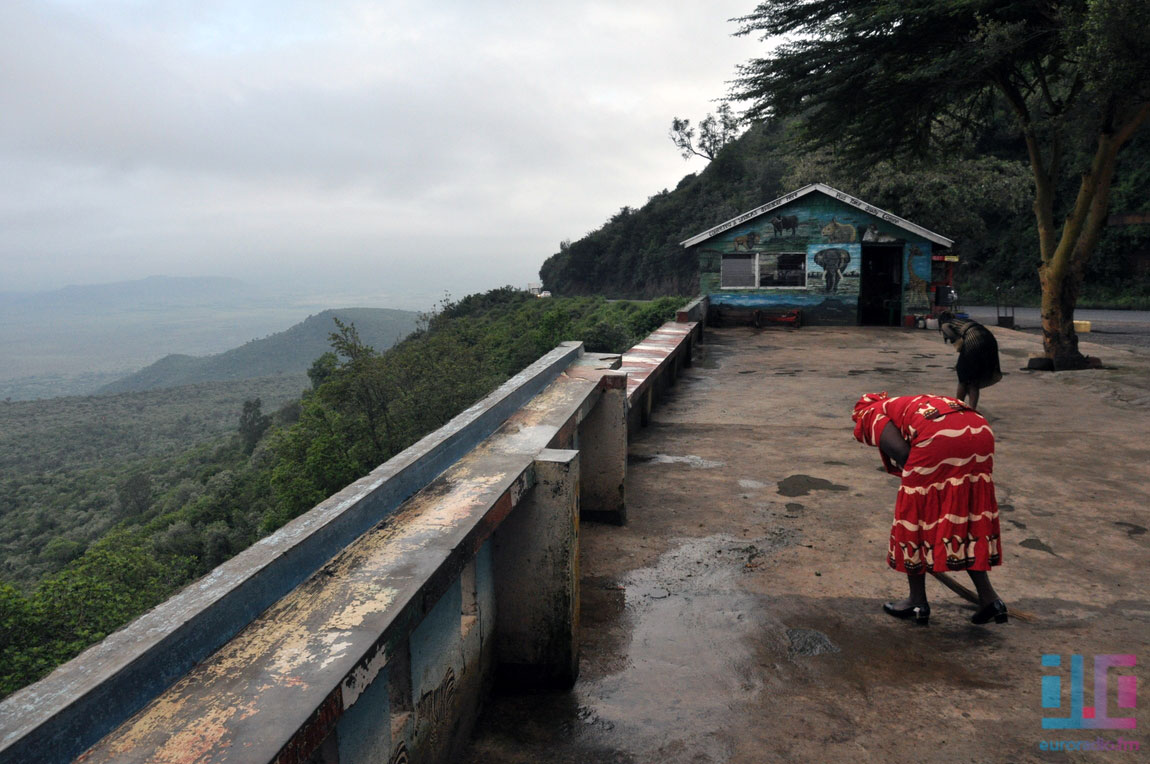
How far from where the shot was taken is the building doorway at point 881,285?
19.8 meters

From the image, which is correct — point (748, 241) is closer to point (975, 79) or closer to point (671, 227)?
point (975, 79)

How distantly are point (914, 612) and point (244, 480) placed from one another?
140 ft

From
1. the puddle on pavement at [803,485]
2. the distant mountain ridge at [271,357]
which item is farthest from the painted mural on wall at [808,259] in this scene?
the distant mountain ridge at [271,357]

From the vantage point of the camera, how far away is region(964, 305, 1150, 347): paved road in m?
18.2

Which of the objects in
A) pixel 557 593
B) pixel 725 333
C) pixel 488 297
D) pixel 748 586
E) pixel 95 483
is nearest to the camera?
pixel 557 593

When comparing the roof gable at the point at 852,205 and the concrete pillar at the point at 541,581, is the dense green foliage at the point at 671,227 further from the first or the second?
the concrete pillar at the point at 541,581

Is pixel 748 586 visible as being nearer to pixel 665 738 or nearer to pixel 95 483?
pixel 665 738

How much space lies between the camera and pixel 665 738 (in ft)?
9.50

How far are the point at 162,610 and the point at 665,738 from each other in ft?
6.27

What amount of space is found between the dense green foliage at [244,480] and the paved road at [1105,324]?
459 inches

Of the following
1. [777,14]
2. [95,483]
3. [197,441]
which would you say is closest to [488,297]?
[95,483]

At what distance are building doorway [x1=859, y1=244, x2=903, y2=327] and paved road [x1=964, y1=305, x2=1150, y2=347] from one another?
318 cm

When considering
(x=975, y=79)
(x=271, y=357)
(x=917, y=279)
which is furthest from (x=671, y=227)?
(x=271, y=357)

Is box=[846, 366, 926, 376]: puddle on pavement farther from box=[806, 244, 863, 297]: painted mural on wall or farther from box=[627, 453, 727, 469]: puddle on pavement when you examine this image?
box=[806, 244, 863, 297]: painted mural on wall
